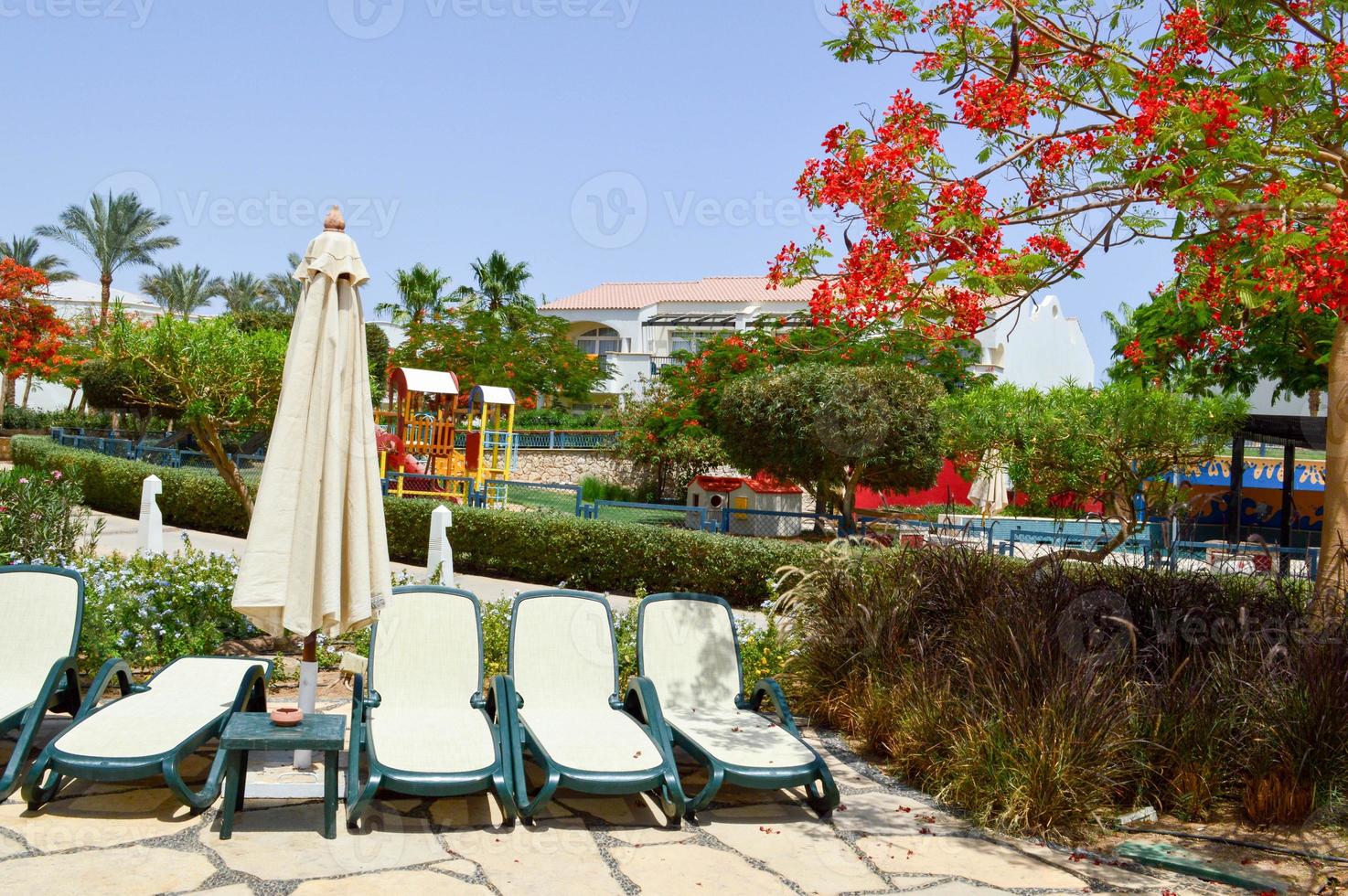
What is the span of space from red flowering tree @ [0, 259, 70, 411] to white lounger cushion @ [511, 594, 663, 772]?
32.3 m

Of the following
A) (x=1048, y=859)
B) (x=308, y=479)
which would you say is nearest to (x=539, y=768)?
(x=308, y=479)

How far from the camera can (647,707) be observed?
17.6 ft

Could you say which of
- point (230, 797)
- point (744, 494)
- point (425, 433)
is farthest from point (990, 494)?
point (230, 797)

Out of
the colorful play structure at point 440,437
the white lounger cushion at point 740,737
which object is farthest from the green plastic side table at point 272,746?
the colorful play structure at point 440,437

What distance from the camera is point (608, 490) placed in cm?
3009

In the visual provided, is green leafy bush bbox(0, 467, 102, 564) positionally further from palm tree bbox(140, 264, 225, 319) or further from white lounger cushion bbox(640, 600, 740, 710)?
palm tree bbox(140, 264, 225, 319)

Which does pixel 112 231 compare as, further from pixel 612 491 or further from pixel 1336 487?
pixel 1336 487

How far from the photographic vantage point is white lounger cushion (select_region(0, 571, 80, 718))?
17.6 ft

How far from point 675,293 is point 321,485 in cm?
4685

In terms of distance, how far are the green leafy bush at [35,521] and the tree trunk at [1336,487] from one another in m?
9.21

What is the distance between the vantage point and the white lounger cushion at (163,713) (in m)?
4.47

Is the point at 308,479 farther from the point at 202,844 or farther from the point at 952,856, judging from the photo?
the point at 952,856

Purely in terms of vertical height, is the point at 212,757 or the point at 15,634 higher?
the point at 15,634

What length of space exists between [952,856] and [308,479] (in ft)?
Result: 10.9
